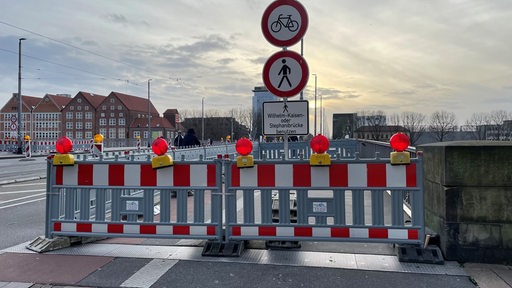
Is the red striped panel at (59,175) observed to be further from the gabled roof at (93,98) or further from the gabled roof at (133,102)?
the gabled roof at (93,98)

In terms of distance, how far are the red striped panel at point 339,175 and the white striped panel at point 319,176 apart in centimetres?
5

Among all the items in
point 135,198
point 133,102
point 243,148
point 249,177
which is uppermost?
point 133,102

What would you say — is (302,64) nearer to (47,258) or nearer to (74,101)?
(47,258)

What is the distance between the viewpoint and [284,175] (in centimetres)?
433

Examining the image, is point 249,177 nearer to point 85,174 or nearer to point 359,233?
point 359,233

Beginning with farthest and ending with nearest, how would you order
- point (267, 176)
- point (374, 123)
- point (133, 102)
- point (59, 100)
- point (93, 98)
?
point (133, 102)
point (59, 100)
point (93, 98)
point (374, 123)
point (267, 176)

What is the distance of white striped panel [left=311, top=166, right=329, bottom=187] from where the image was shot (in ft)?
13.9

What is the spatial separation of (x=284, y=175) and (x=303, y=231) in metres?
0.71

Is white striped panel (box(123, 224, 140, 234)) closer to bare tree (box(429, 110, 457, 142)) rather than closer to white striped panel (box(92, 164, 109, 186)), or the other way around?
white striped panel (box(92, 164, 109, 186))

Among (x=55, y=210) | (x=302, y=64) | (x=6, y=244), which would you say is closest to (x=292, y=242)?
(x=302, y=64)

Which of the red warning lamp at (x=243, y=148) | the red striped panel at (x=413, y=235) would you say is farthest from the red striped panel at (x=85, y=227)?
the red striped panel at (x=413, y=235)

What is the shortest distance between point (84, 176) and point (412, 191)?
4.05 meters

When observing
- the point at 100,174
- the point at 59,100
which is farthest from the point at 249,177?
the point at 59,100

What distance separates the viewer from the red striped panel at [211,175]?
4.46 metres
